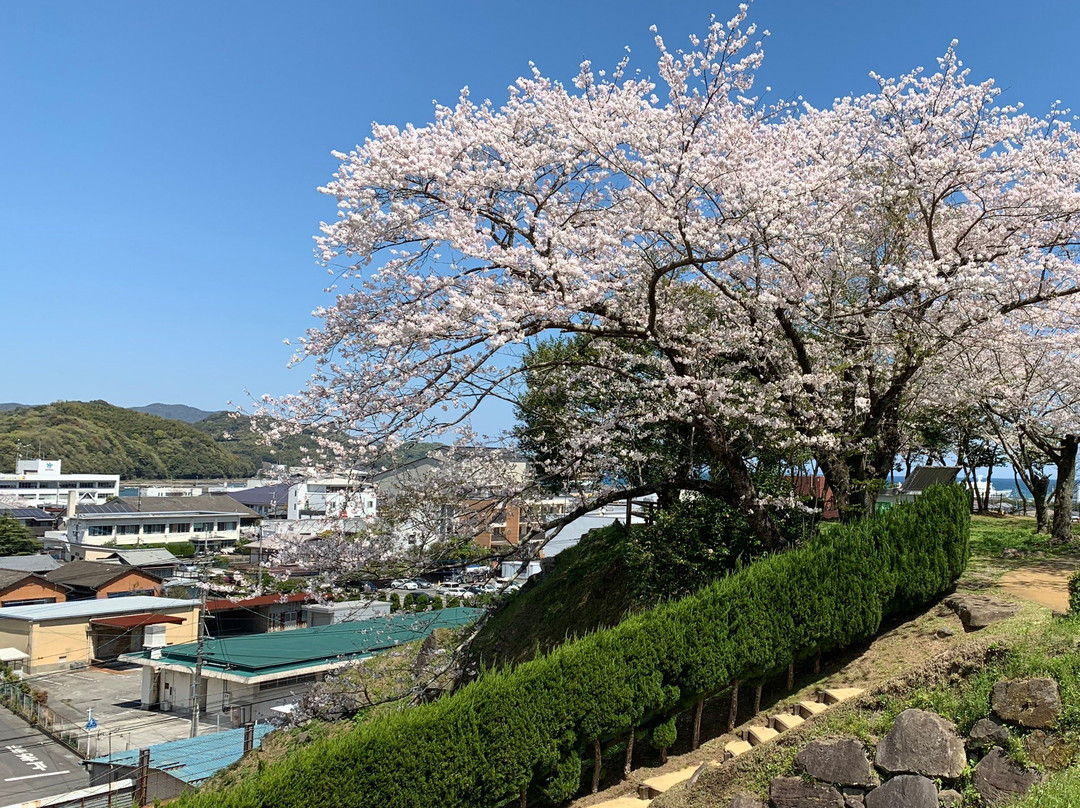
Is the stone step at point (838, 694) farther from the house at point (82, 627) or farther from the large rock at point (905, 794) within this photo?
the house at point (82, 627)

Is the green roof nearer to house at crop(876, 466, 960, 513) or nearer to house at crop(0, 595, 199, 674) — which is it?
house at crop(0, 595, 199, 674)

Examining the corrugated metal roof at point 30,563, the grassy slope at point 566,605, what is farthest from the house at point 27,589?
the grassy slope at point 566,605

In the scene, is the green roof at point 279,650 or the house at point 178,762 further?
the green roof at point 279,650

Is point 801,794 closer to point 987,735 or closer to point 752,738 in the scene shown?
point 752,738

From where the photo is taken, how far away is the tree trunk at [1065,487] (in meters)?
14.2

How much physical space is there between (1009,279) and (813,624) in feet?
17.9

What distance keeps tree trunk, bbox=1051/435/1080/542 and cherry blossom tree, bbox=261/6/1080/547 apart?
454 cm

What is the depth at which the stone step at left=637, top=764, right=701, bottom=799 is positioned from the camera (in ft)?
24.2

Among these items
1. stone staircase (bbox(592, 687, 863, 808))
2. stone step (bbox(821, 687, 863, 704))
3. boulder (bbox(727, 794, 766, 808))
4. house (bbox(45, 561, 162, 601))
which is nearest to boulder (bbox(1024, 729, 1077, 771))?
stone staircase (bbox(592, 687, 863, 808))

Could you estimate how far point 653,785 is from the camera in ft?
24.4

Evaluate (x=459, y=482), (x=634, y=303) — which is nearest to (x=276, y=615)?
(x=459, y=482)

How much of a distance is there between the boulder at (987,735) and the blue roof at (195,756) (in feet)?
44.4

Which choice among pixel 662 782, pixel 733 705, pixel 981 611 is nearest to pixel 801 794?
pixel 662 782

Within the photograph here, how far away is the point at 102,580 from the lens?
133 feet
